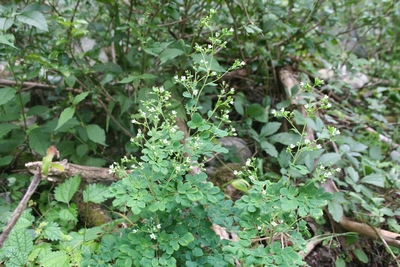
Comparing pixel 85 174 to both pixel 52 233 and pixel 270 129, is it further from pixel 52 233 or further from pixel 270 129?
pixel 270 129

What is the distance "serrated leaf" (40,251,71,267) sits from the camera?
1.38 metres

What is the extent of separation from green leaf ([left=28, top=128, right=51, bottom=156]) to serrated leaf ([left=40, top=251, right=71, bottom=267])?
2.33 ft

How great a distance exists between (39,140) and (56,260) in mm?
829

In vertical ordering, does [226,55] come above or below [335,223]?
above

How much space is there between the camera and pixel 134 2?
7.58ft

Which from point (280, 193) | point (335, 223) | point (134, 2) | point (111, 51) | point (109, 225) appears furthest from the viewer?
point (111, 51)

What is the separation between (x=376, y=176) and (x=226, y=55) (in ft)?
4.80

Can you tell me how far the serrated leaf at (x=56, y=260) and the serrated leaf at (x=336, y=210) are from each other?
4.03 feet

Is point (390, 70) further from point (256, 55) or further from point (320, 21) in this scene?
point (256, 55)

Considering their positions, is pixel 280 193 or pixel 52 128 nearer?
pixel 280 193

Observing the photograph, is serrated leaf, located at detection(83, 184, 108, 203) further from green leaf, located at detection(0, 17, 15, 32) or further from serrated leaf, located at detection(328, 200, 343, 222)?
serrated leaf, located at detection(328, 200, 343, 222)

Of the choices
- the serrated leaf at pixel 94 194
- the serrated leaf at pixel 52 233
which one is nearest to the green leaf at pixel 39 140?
the serrated leaf at pixel 94 194

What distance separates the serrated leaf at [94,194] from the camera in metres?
1.70

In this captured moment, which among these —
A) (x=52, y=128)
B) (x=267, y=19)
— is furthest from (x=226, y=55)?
(x=52, y=128)
